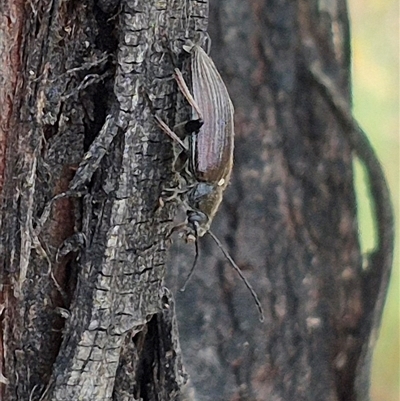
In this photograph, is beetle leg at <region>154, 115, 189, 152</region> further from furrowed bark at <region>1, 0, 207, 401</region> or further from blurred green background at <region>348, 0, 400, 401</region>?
blurred green background at <region>348, 0, 400, 401</region>

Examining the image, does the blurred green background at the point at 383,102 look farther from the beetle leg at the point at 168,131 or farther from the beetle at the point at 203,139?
the beetle leg at the point at 168,131

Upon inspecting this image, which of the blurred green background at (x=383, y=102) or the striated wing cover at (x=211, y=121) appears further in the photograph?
the blurred green background at (x=383, y=102)

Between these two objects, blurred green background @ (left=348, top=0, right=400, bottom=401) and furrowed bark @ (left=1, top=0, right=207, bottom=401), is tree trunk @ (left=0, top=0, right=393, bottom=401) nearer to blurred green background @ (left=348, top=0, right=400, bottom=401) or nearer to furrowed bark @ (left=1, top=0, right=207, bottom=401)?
furrowed bark @ (left=1, top=0, right=207, bottom=401)

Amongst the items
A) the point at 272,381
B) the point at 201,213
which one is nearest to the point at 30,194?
the point at 201,213

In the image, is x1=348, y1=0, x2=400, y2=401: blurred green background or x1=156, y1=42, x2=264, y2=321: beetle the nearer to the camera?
x1=156, y1=42, x2=264, y2=321: beetle

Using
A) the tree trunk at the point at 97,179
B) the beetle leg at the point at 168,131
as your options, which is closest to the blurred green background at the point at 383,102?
the tree trunk at the point at 97,179

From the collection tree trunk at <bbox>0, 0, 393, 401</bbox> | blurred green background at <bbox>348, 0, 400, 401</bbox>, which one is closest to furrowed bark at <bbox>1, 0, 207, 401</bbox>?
tree trunk at <bbox>0, 0, 393, 401</bbox>

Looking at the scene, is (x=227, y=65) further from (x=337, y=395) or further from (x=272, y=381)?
(x=337, y=395)
